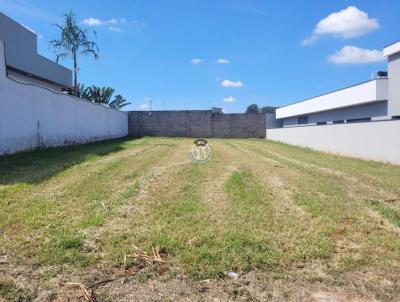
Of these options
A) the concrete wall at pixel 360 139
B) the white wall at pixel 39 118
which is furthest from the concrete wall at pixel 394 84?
the white wall at pixel 39 118

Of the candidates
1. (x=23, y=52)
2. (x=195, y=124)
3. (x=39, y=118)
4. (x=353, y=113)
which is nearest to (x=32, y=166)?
(x=39, y=118)

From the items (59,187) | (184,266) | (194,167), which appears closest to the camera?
(184,266)

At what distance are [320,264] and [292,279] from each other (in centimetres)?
46

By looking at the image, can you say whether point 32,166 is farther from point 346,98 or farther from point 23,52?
point 346,98

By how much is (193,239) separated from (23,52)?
18062mm

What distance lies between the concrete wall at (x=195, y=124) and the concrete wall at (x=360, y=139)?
11356 mm

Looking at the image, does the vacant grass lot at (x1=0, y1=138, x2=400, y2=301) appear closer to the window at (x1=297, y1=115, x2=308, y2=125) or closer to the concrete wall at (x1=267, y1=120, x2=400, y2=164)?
the concrete wall at (x1=267, y1=120, x2=400, y2=164)

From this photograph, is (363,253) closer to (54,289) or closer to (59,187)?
(54,289)

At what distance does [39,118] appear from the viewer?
12852 millimetres

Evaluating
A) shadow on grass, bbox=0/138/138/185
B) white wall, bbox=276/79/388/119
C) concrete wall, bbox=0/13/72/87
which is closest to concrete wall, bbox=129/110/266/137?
white wall, bbox=276/79/388/119

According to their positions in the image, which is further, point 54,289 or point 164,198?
point 164,198

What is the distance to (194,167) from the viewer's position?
9.75 m

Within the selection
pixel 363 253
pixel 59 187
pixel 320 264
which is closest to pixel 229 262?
pixel 320 264

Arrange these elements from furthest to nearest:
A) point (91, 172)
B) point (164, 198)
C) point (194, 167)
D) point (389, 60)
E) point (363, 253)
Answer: point (389, 60) < point (194, 167) < point (91, 172) < point (164, 198) < point (363, 253)
